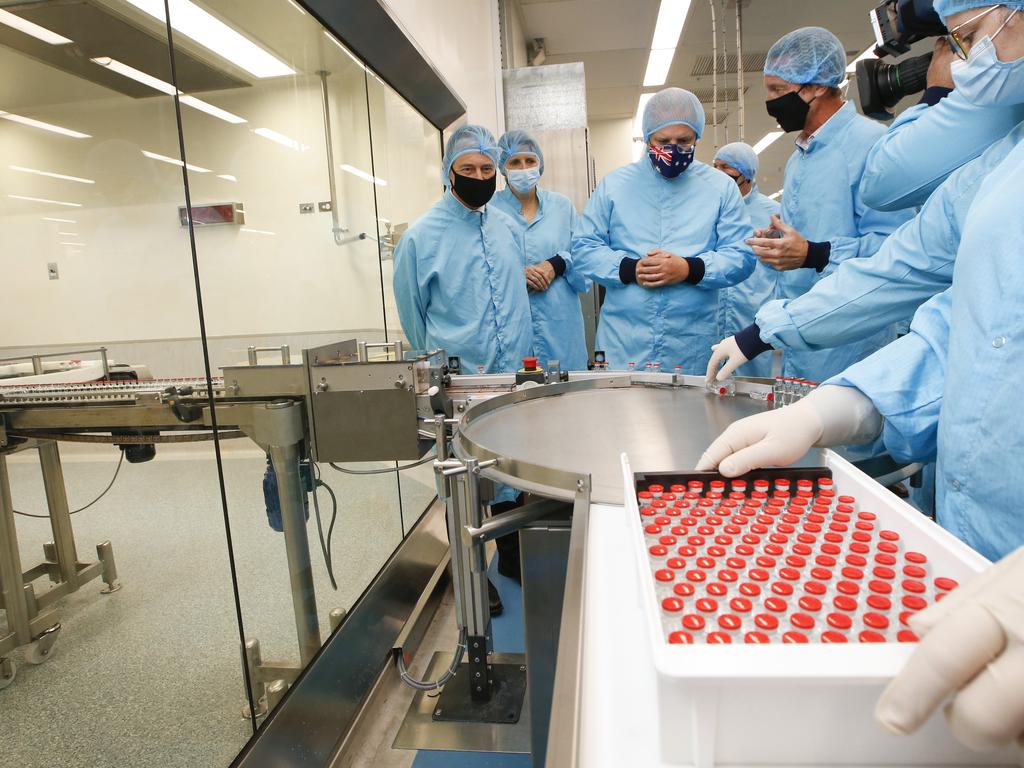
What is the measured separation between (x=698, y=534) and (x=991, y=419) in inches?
13.2

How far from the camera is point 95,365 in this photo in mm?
1082

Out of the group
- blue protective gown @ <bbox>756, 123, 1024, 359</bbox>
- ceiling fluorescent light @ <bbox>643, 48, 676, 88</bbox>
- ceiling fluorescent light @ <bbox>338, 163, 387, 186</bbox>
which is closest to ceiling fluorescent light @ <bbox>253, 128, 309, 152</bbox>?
ceiling fluorescent light @ <bbox>338, 163, 387, 186</bbox>

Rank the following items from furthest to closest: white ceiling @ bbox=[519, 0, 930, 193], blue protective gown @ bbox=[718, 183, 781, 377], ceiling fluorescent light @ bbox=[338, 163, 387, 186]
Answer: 1. white ceiling @ bbox=[519, 0, 930, 193]
2. blue protective gown @ bbox=[718, 183, 781, 377]
3. ceiling fluorescent light @ bbox=[338, 163, 387, 186]

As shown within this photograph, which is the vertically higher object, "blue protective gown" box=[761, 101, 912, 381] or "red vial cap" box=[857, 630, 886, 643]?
"blue protective gown" box=[761, 101, 912, 381]

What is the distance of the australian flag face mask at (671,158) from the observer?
6.15ft

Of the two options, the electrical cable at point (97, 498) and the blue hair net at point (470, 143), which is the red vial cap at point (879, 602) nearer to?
the electrical cable at point (97, 498)

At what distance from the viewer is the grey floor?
1.15 metres

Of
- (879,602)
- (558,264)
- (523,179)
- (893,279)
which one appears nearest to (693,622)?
(879,602)

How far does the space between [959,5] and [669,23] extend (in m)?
4.67

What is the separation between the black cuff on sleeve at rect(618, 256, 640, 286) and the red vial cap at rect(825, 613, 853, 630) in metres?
1.63

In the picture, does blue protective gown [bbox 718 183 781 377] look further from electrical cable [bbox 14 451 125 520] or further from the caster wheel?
the caster wheel

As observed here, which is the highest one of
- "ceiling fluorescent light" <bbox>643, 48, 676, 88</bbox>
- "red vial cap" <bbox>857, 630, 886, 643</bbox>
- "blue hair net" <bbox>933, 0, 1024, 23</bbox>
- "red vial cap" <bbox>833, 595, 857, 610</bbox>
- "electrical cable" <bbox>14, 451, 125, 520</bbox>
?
"ceiling fluorescent light" <bbox>643, 48, 676, 88</bbox>

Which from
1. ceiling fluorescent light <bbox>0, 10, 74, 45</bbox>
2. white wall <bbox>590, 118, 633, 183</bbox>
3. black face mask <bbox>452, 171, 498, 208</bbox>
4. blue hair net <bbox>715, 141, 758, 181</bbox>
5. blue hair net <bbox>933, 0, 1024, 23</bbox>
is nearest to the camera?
blue hair net <bbox>933, 0, 1024, 23</bbox>

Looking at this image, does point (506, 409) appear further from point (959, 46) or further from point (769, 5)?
point (769, 5)
